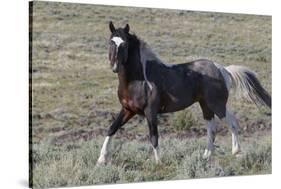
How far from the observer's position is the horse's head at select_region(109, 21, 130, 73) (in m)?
5.56

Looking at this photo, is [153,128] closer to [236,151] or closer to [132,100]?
[132,100]

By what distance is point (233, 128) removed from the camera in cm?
609

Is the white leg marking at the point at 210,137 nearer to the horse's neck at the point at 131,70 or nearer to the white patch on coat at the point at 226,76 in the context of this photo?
the white patch on coat at the point at 226,76

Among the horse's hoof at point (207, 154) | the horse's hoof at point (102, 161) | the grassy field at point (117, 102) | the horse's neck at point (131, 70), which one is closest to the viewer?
the grassy field at point (117, 102)

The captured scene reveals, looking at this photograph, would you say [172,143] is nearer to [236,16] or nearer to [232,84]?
[232,84]

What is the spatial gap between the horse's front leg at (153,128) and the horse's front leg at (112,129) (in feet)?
A: 0.48

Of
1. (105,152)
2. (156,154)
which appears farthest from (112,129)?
(156,154)

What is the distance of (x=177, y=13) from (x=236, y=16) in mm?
669

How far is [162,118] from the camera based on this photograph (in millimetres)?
5797

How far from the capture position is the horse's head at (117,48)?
5559 mm

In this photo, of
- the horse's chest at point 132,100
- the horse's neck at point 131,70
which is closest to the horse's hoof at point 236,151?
the horse's chest at point 132,100

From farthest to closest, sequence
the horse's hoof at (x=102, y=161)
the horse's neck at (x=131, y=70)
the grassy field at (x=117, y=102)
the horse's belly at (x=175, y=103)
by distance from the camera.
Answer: the horse's belly at (x=175, y=103)
the horse's neck at (x=131, y=70)
the horse's hoof at (x=102, y=161)
the grassy field at (x=117, y=102)

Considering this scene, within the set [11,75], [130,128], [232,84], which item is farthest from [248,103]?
[11,75]

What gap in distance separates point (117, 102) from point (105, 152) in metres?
0.46
